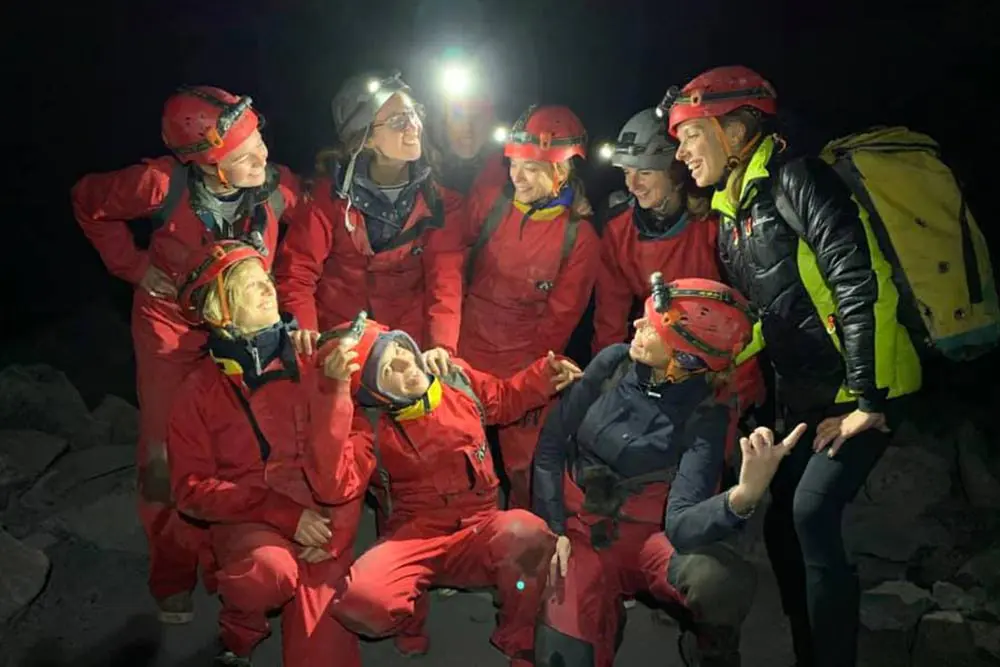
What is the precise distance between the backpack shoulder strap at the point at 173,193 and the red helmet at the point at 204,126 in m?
0.10

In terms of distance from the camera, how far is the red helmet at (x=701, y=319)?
135 inches

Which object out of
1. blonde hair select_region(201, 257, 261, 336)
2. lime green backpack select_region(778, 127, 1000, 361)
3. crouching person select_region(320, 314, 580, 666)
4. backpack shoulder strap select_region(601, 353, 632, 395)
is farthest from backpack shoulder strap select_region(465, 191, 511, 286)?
lime green backpack select_region(778, 127, 1000, 361)

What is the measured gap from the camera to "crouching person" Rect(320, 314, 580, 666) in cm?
353

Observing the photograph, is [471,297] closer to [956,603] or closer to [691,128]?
[691,128]

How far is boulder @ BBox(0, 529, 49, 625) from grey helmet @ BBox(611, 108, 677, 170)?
3626 mm

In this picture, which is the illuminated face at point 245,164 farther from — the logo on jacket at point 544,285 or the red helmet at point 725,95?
the red helmet at point 725,95

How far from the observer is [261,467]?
3762 millimetres

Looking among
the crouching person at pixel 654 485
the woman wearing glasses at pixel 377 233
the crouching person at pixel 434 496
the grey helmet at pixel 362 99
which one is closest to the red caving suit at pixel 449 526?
the crouching person at pixel 434 496

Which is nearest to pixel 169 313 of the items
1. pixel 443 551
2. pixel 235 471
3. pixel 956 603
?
pixel 235 471

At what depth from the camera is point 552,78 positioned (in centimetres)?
Result: 653

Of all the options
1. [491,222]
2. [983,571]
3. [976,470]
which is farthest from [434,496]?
[976,470]

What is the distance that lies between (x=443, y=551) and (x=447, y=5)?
14.7 feet

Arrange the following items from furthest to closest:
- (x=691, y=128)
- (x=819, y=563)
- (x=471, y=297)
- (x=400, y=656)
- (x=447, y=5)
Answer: (x=447, y=5) → (x=471, y=297) → (x=400, y=656) → (x=691, y=128) → (x=819, y=563)

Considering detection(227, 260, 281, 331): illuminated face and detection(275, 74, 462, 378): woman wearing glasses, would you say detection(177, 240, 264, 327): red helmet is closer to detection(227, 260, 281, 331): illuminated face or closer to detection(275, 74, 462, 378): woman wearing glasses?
detection(227, 260, 281, 331): illuminated face
